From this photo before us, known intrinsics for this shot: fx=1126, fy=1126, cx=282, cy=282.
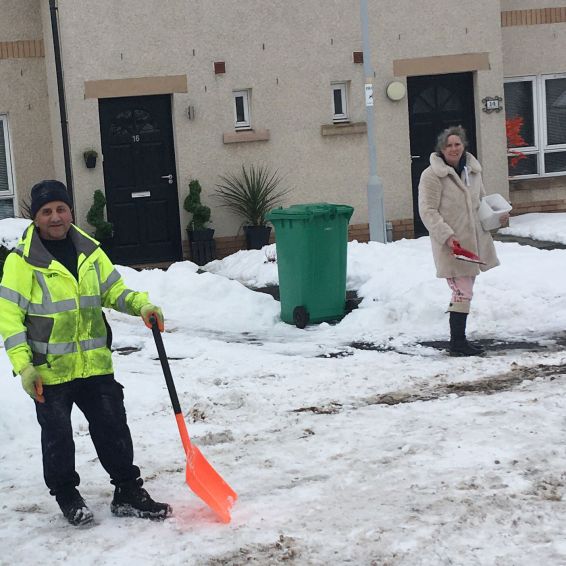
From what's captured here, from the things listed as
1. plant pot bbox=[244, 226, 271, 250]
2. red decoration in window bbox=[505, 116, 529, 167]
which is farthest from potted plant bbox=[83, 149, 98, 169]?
red decoration in window bbox=[505, 116, 529, 167]

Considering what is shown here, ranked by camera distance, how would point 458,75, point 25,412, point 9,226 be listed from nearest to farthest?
point 25,412
point 9,226
point 458,75

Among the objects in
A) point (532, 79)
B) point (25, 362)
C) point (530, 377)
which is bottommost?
point (530, 377)

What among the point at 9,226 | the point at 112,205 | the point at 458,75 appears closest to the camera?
the point at 9,226

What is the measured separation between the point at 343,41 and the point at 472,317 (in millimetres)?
7473

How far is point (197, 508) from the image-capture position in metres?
5.43

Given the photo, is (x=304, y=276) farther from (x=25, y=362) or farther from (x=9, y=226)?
(x=25, y=362)

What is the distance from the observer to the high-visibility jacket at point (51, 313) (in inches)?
206

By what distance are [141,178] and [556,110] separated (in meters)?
6.89

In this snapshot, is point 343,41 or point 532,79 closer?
point 343,41

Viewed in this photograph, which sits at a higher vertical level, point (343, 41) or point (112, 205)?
point (343, 41)

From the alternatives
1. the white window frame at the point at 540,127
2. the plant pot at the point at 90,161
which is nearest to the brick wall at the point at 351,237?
the plant pot at the point at 90,161

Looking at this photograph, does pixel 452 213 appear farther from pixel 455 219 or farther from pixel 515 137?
pixel 515 137

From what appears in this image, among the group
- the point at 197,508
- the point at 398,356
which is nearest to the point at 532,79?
the point at 398,356

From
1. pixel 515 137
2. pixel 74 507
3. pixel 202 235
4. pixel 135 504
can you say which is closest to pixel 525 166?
pixel 515 137
